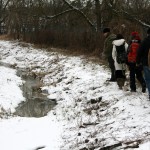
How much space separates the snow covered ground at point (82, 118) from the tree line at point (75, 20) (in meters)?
5.36

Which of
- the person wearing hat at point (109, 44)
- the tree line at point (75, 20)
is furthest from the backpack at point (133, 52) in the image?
the tree line at point (75, 20)


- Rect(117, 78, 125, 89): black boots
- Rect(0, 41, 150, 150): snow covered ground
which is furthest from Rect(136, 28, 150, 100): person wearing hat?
Rect(117, 78, 125, 89): black boots

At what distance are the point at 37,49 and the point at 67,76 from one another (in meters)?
10.3

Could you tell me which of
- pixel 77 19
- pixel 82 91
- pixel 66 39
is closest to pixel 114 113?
pixel 82 91

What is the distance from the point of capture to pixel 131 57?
9.67m

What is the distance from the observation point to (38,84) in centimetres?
1609

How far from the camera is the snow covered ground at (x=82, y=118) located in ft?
24.1

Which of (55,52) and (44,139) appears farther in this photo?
(55,52)

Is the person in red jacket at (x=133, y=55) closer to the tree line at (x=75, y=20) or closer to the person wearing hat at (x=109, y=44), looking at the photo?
the person wearing hat at (x=109, y=44)

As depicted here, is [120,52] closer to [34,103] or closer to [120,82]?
[120,82]

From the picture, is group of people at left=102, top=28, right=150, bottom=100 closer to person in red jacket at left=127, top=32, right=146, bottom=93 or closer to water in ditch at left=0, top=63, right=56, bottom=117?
person in red jacket at left=127, top=32, right=146, bottom=93

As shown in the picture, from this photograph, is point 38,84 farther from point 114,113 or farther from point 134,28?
point 114,113

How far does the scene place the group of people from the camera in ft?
28.6

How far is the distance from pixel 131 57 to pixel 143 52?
100 centimetres
